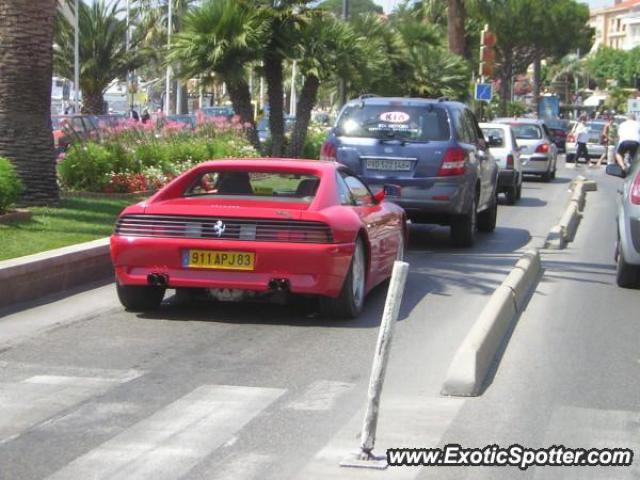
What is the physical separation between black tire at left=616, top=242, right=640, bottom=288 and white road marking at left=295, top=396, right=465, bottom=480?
5.49 meters

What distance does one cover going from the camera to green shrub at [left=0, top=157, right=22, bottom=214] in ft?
43.7

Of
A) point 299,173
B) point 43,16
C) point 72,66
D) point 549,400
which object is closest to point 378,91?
point 72,66

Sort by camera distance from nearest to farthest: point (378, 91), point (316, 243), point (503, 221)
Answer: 1. point (316, 243)
2. point (503, 221)
3. point (378, 91)

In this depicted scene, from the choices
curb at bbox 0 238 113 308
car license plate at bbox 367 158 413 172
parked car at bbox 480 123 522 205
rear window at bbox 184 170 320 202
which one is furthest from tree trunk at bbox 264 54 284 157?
rear window at bbox 184 170 320 202

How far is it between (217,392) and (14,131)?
8956mm

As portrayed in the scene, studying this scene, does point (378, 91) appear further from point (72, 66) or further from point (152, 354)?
point (152, 354)

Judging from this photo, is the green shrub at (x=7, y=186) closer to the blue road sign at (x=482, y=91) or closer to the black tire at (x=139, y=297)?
the black tire at (x=139, y=297)

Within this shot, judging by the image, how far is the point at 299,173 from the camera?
10.6m

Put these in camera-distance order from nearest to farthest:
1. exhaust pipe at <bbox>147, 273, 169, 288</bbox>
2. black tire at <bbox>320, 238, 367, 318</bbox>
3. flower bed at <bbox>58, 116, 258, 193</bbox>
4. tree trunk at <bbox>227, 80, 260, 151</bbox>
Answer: exhaust pipe at <bbox>147, 273, 169, 288</bbox>
black tire at <bbox>320, 238, 367, 318</bbox>
flower bed at <bbox>58, 116, 258, 193</bbox>
tree trunk at <bbox>227, 80, 260, 151</bbox>

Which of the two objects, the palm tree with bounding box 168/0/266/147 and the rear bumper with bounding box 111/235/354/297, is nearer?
the rear bumper with bounding box 111/235/354/297

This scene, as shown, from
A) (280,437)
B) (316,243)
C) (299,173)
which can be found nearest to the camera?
(280,437)

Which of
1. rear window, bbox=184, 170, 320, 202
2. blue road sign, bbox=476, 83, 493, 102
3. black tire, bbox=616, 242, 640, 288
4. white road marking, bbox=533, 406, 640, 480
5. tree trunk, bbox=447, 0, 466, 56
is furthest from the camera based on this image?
tree trunk, bbox=447, 0, 466, 56

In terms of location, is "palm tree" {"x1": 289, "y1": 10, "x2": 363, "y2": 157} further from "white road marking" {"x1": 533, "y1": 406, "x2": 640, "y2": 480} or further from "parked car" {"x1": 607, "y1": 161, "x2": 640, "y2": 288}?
"white road marking" {"x1": 533, "y1": 406, "x2": 640, "y2": 480}

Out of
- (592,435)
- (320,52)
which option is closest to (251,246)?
(592,435)
